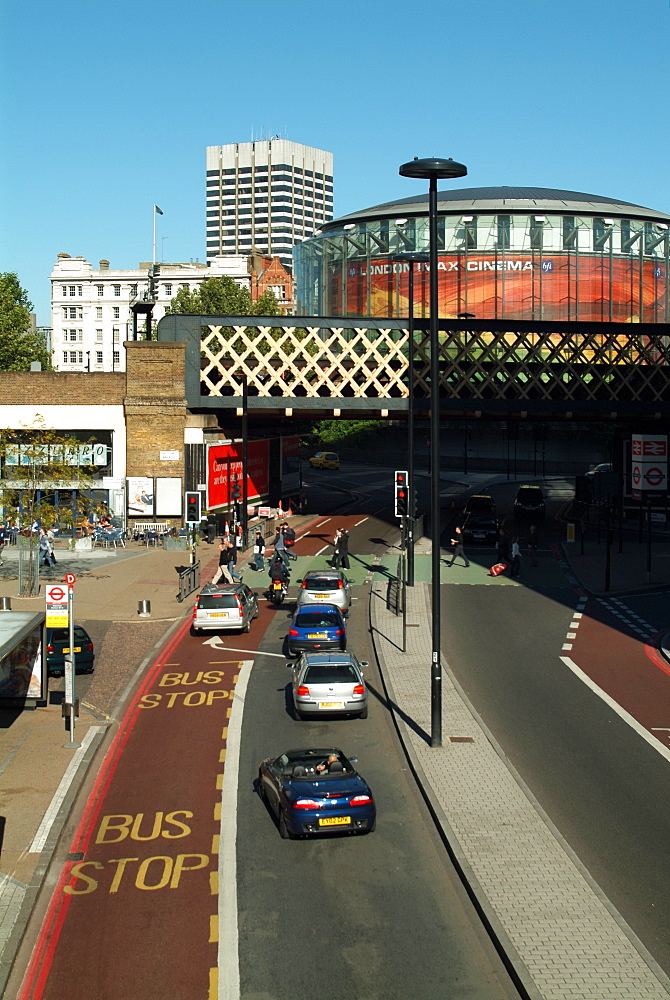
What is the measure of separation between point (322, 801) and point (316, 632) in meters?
12.4

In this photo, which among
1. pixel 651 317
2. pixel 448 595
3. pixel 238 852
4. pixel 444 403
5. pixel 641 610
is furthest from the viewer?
pixel 651 317

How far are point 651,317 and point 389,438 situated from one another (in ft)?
119

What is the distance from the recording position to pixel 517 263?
89.6 metres

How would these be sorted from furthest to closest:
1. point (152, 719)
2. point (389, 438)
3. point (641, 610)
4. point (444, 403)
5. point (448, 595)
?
point (389, 438) → point (444, 403) → point (448, 595) → point (641, 610) → point (152, 719)

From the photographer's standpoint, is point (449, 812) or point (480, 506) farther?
point (480, 506)

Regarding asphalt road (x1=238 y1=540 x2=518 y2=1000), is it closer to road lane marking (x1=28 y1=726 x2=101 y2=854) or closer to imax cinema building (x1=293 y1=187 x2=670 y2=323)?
road lane marking (x1=28 y1=726 x2=101 y2=854)

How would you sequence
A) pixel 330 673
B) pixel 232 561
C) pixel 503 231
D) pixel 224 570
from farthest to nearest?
pixel 503 231 < pixel 232 561 < pixel 224 570 < pixel 330 673

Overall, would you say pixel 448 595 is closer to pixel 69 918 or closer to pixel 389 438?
pixel 69 918

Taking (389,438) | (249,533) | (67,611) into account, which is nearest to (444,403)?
(249,533)

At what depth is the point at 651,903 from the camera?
1366 centimetres

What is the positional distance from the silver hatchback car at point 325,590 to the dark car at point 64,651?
7.86m

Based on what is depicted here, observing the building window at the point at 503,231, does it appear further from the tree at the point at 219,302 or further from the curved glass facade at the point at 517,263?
the tree at the point at 219,302

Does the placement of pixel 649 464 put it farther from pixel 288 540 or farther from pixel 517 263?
pixel 517 263

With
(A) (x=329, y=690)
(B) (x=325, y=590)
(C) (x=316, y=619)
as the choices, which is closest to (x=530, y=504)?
(B) (x=325, y=590)
